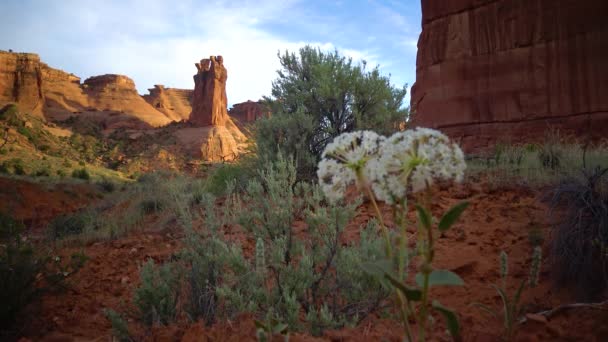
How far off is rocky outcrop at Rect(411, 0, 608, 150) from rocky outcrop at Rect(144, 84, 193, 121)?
66.7 m

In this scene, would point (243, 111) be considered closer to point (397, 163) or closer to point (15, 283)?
point (15, 283)

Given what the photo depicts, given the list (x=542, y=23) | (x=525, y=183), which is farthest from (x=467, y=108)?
(x=525, y=183)

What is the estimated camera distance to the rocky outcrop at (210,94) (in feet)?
182

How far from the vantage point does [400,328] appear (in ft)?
7.18

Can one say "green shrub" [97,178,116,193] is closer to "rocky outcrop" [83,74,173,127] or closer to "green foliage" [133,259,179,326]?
"green foliage" [133,259,179,326]

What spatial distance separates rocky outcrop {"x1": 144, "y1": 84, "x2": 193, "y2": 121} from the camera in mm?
79363

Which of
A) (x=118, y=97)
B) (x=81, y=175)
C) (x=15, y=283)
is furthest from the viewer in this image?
(x=118, y=97)

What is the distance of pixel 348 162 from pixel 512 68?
1923 cm

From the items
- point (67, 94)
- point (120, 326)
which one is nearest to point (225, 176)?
point (120, 326)

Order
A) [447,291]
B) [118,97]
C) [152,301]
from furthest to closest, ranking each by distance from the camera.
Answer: [118,97], [447,291], [152,301]

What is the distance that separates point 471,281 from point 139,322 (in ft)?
10.2

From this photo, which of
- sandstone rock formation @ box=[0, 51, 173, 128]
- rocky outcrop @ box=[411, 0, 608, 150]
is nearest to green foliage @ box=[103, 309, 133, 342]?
rocky outcrop @ box=[411, 0, 608, 150]

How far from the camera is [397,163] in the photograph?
3.58 ft

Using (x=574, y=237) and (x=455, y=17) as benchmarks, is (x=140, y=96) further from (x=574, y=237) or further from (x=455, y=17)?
(x=574, y=237)
